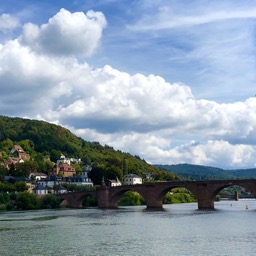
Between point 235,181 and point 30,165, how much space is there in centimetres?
7679

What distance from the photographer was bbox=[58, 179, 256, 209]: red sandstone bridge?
91250 mm

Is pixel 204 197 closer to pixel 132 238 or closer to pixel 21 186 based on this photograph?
pixel 132 238

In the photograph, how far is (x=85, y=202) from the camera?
4798 inches

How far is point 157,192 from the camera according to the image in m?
102

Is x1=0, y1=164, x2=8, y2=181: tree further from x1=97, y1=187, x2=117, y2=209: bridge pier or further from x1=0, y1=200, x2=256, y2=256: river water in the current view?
x1=0, y1=200, x2=256, y2=256: river water

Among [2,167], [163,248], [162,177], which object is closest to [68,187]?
[2,167]

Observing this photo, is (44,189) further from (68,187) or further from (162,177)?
(162,177)

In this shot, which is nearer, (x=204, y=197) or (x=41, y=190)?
(x=204, y=197)

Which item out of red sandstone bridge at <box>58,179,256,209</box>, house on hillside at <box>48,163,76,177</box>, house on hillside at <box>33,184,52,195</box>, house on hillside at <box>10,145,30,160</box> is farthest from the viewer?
house on hillside at <box>10,145,30,160</box>

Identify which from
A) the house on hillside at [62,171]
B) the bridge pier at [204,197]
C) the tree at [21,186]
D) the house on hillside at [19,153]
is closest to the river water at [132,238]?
the bridge pier at [204,197]

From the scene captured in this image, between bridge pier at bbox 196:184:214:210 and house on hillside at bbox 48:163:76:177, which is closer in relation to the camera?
bridge pier at bbox 196:184:214:210

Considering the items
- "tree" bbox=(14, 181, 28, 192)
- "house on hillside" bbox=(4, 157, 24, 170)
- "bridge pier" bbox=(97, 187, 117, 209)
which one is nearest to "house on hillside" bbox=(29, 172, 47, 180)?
"house on hillside" bbox=(4, 157, 24, 170)

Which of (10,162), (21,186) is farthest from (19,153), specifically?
(21,186)

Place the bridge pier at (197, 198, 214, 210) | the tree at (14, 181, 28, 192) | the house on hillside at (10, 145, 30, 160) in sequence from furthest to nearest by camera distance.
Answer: the house on hillside at (10, 145, 30, 160) → the tree at (14, 181, 28, 192) → the bridge pier at (197, 198, 214, 210)
